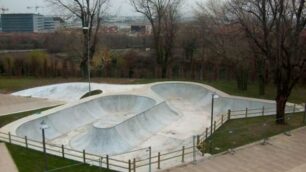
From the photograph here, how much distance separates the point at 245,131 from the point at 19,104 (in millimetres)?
16204

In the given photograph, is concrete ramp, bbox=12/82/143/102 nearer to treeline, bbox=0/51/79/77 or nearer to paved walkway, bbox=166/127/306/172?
treeline, bbox=0/51/79/77

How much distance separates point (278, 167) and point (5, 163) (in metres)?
11.5

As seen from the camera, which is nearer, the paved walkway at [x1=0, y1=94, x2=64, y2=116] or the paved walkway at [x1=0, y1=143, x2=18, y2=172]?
the paved walkway at [x1=0, y1=143, x2=18, y2=172]

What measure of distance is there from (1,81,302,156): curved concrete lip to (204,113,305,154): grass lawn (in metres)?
2.06

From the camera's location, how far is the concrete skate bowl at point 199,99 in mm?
29094

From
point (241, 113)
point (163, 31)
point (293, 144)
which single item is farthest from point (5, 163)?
point (163, 31)

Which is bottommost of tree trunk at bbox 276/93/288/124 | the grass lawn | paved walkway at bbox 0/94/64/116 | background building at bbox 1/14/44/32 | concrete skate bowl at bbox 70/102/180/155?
concrete skate bowl at bbox 70/102/180/155

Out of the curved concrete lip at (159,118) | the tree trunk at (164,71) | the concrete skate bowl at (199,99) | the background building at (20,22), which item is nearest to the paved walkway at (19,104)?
the curved concrete lip at (159,118)

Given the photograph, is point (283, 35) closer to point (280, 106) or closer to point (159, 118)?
point (280, 106)

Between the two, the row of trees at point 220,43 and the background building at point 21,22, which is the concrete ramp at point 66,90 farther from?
the background building at point 21,22

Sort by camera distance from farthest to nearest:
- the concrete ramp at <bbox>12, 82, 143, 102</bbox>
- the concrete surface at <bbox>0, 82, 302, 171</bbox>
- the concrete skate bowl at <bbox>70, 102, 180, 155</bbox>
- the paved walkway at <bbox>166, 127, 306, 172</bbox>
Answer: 1. the concrete ramp at <bbox>12, 82, 143, 102</bbox>
2. the concrete surface at <bbox>0, 82, 302, 171</bbox>
3. the concrete skate bowl at <bbox>70, 102, 180, 155</bbox>
4. the paved walkway at <bbox>166, 127, 306, 172</bbox>

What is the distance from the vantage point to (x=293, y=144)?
1941cm

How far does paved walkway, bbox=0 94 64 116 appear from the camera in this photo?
2612 cm

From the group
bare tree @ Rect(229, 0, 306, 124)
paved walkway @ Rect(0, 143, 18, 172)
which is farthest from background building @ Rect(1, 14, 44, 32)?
bare tree @ Rect(229, 0, 306, 124)
